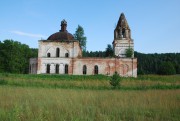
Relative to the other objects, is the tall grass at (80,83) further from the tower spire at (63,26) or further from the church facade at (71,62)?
the tower spire at (63,26)

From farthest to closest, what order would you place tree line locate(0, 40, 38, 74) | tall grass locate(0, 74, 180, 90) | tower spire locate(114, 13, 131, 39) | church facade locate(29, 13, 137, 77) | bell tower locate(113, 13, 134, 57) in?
tree line locate(0, 40, 38, 74) < bell tower locate(113, 13, 134, 57) < tower spire locate(114, 13, 131, 39) < church facade locate(29, 13, 137, 77) < tall grass locate(0, 74, 180, 90)

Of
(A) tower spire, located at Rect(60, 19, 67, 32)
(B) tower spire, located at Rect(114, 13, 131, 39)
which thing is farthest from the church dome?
(B) tower spire, located at Rect(114, 13, 131, 39)

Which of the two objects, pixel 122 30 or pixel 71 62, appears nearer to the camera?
pixel 71 62

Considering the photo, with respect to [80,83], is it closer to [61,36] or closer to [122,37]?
[61,36]

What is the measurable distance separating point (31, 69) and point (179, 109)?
135 feet

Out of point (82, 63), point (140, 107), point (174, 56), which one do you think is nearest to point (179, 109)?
point (140, 107)

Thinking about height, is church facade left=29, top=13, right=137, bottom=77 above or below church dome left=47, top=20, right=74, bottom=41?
below

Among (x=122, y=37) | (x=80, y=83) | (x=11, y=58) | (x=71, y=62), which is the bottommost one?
(x=80, y=83)

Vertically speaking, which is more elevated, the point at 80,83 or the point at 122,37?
the point at 122,37

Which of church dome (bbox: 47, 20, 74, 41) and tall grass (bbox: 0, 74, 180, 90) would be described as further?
church dome (bbox: 47, 20, 74, 41)

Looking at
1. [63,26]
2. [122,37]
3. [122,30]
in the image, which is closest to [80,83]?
[122,37]

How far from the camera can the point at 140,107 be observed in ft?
25.9

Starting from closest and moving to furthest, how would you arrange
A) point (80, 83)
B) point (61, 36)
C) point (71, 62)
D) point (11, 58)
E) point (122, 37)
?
point (80, 83) < point (71, 62) < point (61, 36) < point (122, 37) < point (11, 58)

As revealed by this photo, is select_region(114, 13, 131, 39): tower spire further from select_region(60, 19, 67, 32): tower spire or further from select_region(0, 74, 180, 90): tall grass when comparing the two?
select_region(0, 74, 180, 90): tall grass
